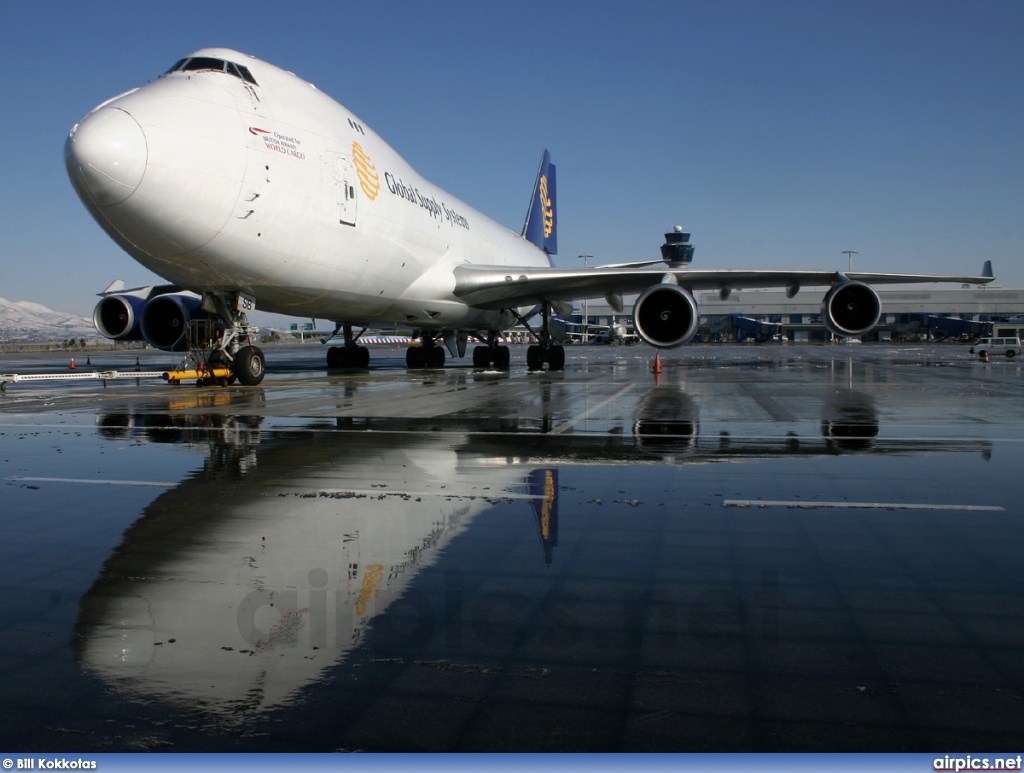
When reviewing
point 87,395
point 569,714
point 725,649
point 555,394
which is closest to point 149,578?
point 569,714

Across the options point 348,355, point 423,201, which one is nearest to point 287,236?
point 423,201

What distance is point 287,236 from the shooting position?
42.1 feet

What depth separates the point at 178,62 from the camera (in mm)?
12898

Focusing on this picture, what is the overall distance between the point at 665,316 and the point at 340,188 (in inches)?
279

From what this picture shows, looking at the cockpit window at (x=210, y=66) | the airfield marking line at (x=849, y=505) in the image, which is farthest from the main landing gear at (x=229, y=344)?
the airfield marking line at (x=849, y=505)

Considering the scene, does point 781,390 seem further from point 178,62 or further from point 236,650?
point 236,650

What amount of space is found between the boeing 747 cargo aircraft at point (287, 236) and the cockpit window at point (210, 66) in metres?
0.03

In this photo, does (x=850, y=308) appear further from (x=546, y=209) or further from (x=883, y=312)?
(x=883, y=312)

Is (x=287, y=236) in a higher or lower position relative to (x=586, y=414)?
higher

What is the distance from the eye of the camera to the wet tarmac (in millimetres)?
2289

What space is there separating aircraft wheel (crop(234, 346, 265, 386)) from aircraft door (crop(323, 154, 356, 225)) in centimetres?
320

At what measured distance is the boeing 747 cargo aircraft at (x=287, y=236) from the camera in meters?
10.9

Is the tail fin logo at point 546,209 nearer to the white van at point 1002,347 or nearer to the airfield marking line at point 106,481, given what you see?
the white van at point 1002,347

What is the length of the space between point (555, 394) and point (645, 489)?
866 centimetres
